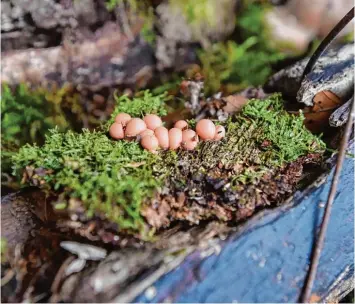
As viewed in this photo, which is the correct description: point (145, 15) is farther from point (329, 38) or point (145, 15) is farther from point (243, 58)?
point (329, 38)

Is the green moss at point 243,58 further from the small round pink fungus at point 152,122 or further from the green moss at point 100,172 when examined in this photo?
the green moss at point 100,172

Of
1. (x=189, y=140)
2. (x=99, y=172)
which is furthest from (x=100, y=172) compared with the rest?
(x=189, y=140)

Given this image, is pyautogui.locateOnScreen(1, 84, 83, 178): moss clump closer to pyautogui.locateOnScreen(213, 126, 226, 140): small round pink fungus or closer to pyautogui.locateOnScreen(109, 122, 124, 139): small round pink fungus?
pyautogui.locateOnScreen(109, 122, 124, 139): small round pink fungus

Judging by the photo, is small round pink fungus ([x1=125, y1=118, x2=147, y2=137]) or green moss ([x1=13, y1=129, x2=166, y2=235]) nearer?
green moss ([x1=13, y1=129, x2=166, y2=235])

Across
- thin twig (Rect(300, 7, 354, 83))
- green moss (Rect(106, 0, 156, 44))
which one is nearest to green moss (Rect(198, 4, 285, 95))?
green moss (Rect(106, 0, 156, 44))

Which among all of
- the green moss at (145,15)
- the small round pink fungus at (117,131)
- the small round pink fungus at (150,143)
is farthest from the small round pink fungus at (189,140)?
the green moss at (145,15)
